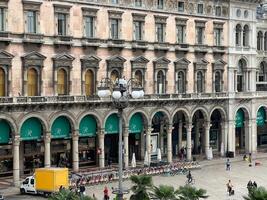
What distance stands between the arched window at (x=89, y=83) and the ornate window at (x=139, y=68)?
218 inches

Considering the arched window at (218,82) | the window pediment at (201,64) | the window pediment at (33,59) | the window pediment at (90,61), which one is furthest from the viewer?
the arched window at (218,82)

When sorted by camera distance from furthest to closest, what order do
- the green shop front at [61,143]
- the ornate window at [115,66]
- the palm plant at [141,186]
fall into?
the ornate window at [115,66] < the green shop front at [61,143] < the palm plant at [141,186]

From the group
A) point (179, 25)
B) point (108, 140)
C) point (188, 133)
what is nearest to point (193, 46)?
point (179, 25)

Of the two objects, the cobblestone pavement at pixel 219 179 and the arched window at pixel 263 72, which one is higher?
the arched window at pixel 263 72

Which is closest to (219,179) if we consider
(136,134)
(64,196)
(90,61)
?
(136,134)

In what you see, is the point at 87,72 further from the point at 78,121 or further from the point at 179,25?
the point at 179,25

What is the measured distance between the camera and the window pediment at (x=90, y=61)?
65156 mm

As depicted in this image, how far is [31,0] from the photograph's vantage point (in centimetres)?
6012

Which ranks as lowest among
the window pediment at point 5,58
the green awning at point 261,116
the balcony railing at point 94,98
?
the green awning at point 261,116

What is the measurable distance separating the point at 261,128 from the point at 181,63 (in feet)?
72.6

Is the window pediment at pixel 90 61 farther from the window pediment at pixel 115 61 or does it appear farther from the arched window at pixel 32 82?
the arched window at pixel 32 82

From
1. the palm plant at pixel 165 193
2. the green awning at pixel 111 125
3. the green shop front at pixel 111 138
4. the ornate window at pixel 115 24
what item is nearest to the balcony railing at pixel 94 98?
the green awning at pixel 111 125

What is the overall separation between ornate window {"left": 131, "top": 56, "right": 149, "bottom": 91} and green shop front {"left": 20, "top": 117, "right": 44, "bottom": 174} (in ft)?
43.0

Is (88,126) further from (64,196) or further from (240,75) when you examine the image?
(64,196)
